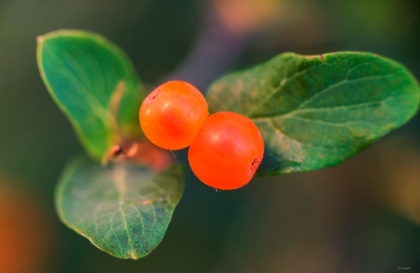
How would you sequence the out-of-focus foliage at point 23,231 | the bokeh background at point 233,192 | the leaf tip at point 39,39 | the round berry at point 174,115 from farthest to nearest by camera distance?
the out-of-focus foliage at point 23,231 < the bokeh background at point 233,192 < the leaf tip at point 39,39 < the round berry at point 174,115

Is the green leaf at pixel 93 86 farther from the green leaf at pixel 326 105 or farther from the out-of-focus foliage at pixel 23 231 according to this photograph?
the out-of-focus foliage at pixel 23 231

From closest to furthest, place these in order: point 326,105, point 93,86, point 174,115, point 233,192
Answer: point 174,115 < point 326,105 < point 93,86 < point 233,192

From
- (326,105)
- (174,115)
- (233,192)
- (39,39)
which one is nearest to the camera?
(174,115)

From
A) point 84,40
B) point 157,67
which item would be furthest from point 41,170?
point 84,40

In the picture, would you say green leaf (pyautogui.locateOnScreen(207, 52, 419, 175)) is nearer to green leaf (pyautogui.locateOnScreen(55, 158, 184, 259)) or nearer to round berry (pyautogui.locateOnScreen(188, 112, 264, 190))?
round berry (pyautogui.locateOnScreen(188, 112, 264, 190))

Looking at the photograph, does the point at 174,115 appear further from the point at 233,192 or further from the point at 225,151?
the point at 233,192

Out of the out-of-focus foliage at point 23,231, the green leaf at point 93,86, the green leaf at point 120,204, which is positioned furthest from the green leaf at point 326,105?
the out-of-focus foliage at point 23,231

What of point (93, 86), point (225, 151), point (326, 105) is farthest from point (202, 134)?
point (93, 86)
